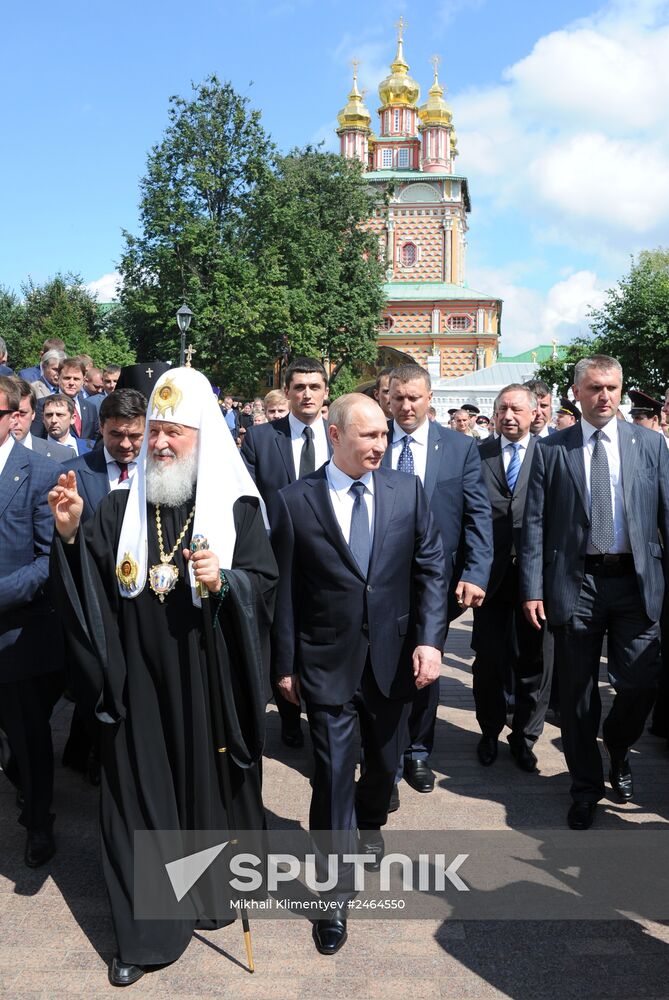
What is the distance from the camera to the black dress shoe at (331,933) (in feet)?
12.0

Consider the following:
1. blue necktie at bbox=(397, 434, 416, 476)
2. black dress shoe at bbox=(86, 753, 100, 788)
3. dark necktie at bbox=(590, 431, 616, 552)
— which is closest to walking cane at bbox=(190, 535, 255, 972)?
black dress shoe at bbox=(86, 753, 100, 788)

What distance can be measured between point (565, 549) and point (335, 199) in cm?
4399

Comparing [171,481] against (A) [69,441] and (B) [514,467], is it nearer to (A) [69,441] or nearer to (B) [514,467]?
(B) [514,467]

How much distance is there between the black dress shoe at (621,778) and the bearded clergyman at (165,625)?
248cm

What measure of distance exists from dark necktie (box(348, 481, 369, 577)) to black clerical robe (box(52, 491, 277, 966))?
502 mm

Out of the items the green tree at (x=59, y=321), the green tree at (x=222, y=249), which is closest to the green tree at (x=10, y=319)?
the green tree at (x=59, y=321)

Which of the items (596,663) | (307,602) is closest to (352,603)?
(307,602)

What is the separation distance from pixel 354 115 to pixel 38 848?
225ft

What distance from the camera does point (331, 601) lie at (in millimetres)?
4043

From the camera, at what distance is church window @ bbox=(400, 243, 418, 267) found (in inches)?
2473

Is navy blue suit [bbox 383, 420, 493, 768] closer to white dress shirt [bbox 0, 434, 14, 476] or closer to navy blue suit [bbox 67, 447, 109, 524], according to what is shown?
navy blue suit [bbox 67, 447, 109, 524]

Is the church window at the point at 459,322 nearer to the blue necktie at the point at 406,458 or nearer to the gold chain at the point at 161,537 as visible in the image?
the blue necktie at the point at 406,458

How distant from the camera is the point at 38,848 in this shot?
437cm

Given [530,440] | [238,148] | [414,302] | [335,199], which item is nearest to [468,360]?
[414,302]
